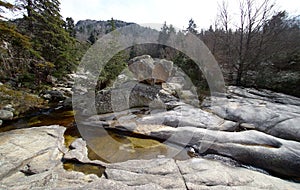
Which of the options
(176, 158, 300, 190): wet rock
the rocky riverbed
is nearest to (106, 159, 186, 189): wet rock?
the rocky riverbed

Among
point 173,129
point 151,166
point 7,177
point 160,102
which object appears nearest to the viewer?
point 7,177

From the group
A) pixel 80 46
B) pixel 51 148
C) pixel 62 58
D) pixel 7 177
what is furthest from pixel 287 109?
pixel 80 46

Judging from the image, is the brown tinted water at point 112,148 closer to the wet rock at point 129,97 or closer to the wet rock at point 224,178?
the wet rock at point 224,178

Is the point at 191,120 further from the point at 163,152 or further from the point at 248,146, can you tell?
the point at 248,146

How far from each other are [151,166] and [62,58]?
942cm

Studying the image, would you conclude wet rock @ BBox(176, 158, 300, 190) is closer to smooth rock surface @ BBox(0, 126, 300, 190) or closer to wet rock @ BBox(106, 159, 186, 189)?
smooth rock surface @ BBox(0, 126, 300, 190)

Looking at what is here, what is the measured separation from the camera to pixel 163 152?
416 cm

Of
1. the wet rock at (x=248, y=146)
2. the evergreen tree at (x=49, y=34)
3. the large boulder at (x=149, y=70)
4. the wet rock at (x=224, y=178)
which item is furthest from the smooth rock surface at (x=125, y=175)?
the evergreen tree at (x=49, y=34)

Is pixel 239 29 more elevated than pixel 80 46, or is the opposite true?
pixel 239 29

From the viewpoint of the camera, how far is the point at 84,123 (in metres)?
5.88

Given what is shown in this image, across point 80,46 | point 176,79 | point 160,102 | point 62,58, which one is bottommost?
point 160,102

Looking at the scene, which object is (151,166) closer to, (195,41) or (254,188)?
(254,188)

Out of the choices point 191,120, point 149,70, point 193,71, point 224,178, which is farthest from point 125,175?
point 193,71

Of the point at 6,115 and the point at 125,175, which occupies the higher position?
the point at 6,115
